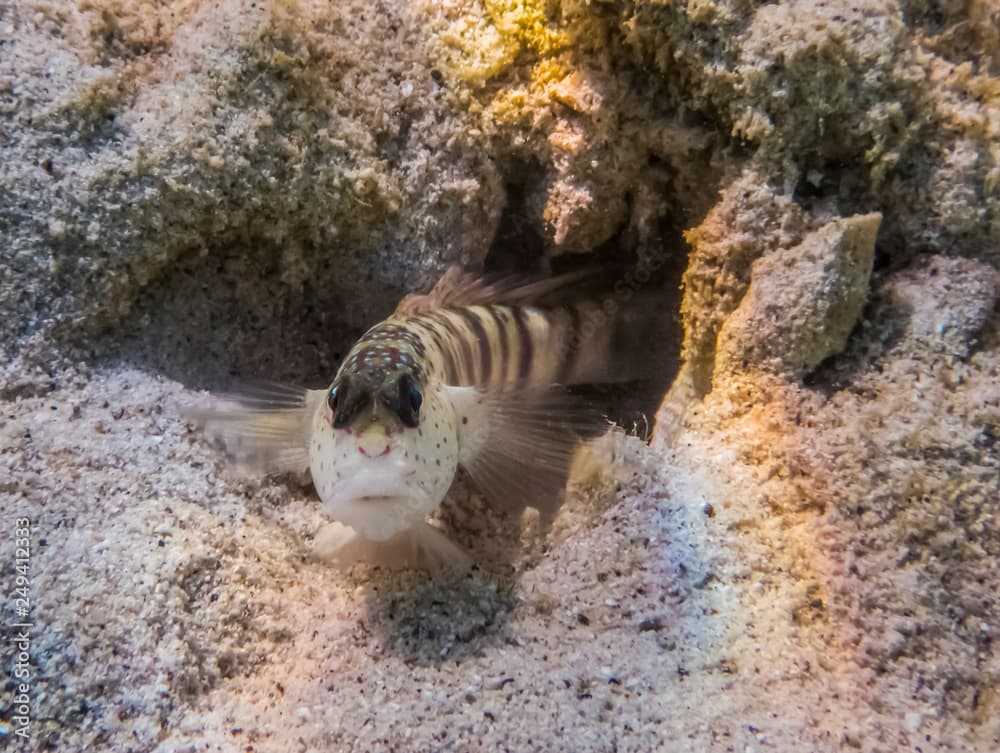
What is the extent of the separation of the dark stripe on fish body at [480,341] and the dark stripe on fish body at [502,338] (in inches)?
2.6

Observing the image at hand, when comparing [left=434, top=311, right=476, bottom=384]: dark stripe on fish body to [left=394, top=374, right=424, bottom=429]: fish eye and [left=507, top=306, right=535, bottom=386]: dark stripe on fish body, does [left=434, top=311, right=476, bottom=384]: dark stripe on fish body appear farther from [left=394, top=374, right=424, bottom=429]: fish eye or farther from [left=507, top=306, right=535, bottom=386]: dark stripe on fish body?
[left=394, top=374, right=424, bottom=429]: fish eye

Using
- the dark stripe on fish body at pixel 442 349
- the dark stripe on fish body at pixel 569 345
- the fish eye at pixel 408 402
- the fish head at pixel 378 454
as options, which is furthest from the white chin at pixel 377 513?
the dark stripe on fish body at pixel 569 345

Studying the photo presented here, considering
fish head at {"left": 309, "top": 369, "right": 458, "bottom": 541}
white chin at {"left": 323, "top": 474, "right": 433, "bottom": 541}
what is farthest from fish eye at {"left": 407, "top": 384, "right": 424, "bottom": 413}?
white chin at {"left": 323, "top": 474, "right": 433, "bottom": 541}

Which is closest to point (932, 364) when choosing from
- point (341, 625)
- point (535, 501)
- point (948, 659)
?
point (948, 659)

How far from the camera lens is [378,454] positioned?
6.30ft

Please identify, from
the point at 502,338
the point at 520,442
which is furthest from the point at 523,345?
the point at 520,442

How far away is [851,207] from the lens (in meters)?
2.20

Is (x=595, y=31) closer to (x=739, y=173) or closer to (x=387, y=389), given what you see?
(x=739, y=173)

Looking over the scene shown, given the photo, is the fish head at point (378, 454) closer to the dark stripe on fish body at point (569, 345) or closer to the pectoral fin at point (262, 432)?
the pectoral fin at point (262, 432)

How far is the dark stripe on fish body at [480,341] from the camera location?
281 cm

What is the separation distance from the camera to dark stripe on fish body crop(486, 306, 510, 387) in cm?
291

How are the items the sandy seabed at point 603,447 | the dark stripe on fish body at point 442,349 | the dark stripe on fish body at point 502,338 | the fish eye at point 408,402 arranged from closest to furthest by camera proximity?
the sandy seabed at point 603,447, the fish eye at point 408,402, the dark stripe on fish body at point 442,349, the dark stripe on fish body at point 502,338

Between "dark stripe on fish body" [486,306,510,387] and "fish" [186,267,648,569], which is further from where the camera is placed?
"dark stripe on fish body" [486,306,510,387]

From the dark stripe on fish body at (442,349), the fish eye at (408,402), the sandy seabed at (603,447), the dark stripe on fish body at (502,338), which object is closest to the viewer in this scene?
the sandy seabed at (603,447)
